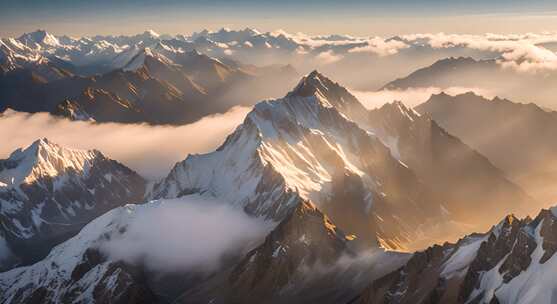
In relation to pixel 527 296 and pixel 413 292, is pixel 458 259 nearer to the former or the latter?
pixel 413 292

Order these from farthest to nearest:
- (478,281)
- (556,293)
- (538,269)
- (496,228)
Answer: (496,228) < (478,281) < (538,269) < (556,293)

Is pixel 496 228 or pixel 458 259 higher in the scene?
pixel 496 228

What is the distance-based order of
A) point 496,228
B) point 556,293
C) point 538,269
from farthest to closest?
1. point 496,228
2. point 538,269
3. point 556,293

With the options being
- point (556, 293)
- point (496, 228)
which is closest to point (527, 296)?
point (556, 293)

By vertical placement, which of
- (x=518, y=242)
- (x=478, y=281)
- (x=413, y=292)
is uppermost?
(x=518, y=242)

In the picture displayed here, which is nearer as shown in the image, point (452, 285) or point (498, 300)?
point (498, 300)

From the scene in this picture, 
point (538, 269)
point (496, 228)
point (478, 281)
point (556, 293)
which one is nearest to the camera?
point (556, 293)

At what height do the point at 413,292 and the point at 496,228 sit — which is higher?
the point at 496,228

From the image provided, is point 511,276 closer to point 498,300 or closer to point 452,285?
point 498,300

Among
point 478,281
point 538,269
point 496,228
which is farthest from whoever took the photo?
point 496,228
